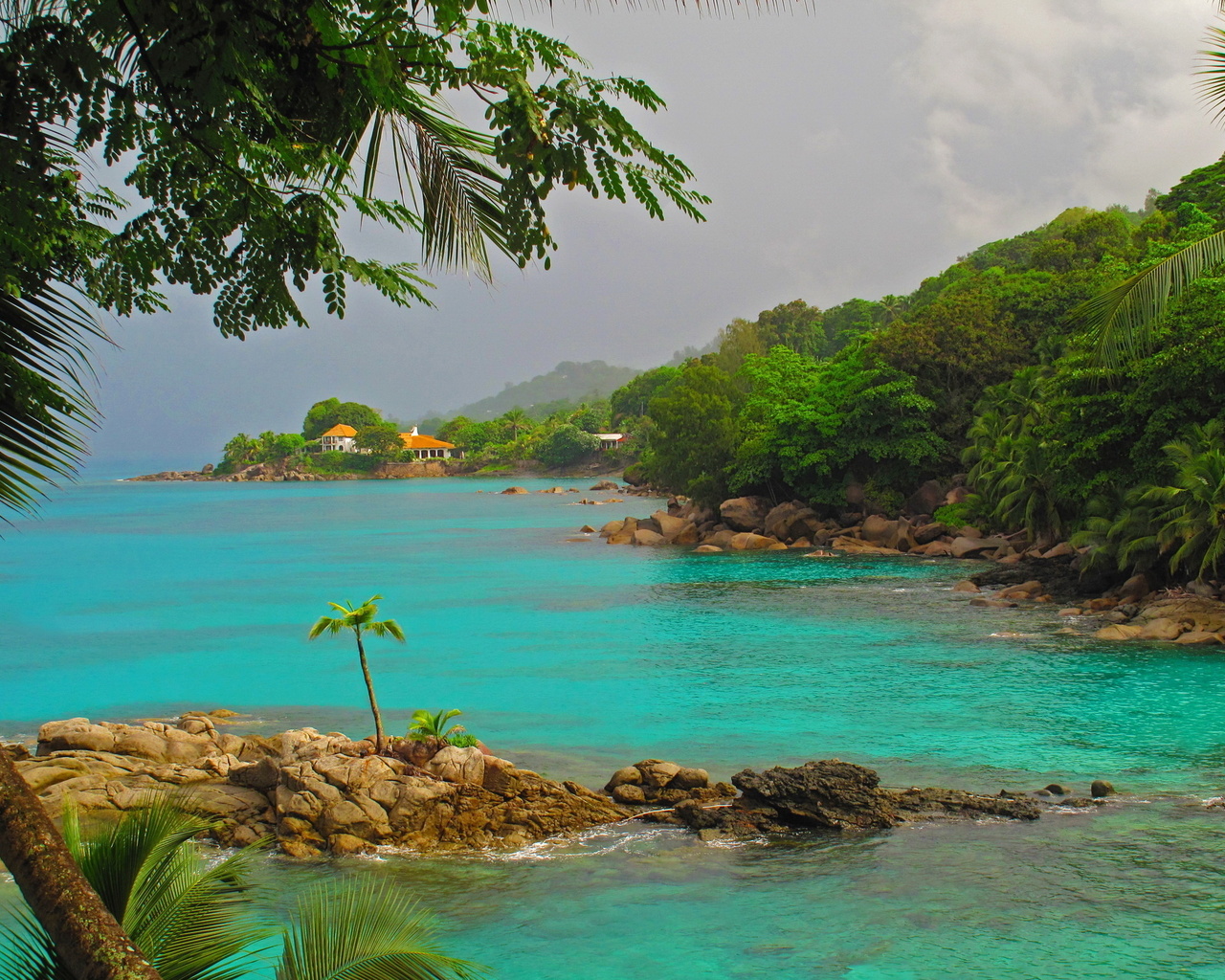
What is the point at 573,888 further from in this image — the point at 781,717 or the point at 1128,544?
the point at 1128,544

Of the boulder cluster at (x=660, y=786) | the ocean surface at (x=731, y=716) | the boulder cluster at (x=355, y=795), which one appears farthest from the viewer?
the boulder cluster at (x=660, y=786)

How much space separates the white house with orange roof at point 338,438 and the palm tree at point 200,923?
14930cm

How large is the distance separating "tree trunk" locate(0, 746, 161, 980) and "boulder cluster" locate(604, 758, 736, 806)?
11.0 meters

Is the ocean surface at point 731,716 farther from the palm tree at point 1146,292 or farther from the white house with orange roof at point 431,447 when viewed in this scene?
the white house with orange roof at point 431,447

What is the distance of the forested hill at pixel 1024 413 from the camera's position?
24938mm

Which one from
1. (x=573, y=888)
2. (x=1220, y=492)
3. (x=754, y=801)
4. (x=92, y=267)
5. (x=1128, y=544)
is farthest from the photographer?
(x=1128, y=544)

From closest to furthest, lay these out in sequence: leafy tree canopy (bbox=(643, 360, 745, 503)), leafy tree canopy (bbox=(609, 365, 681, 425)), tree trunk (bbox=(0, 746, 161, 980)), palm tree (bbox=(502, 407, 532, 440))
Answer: tree trunk (bbox=(0, 746, 161, 980)) → leafy tree canopy (bbox=(643, 360, 745, 503)) → leafy tree canopy (bbox=(609, 365, 681, 425)) → palm tree (bbox=(502, 407, 532, 440))

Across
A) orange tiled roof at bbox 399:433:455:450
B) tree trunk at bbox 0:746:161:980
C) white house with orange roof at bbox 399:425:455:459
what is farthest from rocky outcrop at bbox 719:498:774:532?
orange tiled roof at bbox 399:433:455:450

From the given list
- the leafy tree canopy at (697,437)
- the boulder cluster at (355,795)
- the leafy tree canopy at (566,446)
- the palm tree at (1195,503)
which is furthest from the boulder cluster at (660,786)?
the leafy tree canopy at (566,446)

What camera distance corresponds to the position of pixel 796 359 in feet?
169

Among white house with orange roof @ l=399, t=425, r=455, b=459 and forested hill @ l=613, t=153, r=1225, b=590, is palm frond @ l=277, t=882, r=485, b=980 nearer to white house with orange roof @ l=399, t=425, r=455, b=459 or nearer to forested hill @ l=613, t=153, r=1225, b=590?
forested hill @ l=613, t=153, r=1225, b=590

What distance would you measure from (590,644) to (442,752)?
1435 cm

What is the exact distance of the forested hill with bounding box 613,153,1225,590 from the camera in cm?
2494

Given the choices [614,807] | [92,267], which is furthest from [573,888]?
[92,267]
